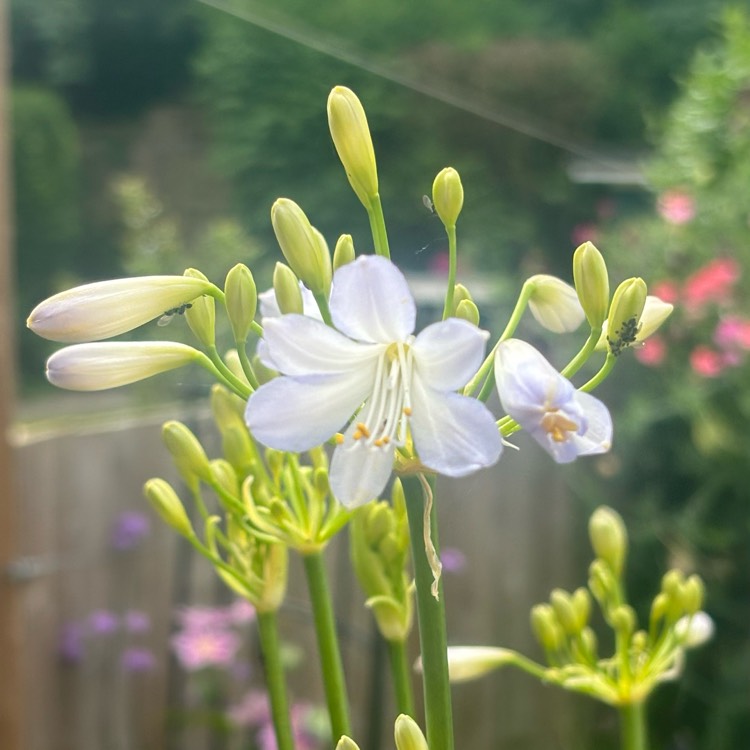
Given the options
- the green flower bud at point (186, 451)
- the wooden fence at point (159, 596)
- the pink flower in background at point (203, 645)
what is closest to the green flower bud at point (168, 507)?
the green flower bud at point (186, 451)

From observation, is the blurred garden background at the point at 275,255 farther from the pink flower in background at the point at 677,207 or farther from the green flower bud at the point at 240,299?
the green flower bud at the point at 240,299

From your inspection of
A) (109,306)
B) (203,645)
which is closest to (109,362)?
(109,306)

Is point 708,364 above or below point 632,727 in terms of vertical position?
above

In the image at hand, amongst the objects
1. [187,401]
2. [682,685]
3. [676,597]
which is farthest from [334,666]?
[682,685]

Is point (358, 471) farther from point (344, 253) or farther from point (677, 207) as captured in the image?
point (677, 207)

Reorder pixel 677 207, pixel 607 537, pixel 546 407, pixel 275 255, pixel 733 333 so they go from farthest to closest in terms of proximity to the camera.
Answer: pixel 677 207
pixel 733 333
pixel 275 255
pixel 607 537
pixel 546 407

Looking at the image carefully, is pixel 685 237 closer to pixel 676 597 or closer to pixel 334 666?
pixel 676 597

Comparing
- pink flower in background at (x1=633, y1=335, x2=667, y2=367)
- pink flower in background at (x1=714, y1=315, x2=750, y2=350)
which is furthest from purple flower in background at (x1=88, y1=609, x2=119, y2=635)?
pink flower in background at (x1=714, y1=315, x2=750, y2=350)
